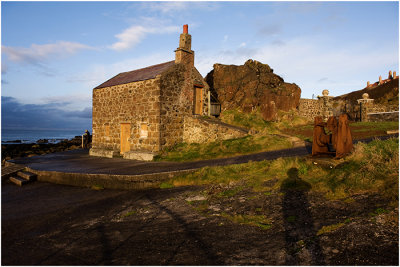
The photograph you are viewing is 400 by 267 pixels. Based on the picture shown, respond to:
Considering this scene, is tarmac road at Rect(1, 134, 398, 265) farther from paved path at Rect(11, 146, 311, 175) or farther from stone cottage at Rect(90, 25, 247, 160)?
stone cottage at Rect(90, 25, 247, 160)

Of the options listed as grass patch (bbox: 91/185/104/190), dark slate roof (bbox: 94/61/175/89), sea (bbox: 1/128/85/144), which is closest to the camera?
grass patch (bbox: 91/185/104/190)

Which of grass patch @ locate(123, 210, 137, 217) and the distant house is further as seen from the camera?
the distant house

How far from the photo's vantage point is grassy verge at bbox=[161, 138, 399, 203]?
5004 mm

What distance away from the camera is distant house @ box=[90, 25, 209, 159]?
13.6 meters

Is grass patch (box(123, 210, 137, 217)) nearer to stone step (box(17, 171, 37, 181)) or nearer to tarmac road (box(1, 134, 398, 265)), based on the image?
tarmac road (box(1, 134, 398, 265))

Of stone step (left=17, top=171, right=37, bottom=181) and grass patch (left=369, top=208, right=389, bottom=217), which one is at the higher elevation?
grass patch (left=369, top=208, right=389, bottom=217)

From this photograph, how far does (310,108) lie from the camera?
68.9 feet

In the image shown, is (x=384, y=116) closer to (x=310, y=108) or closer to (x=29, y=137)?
(x=310, y=108)

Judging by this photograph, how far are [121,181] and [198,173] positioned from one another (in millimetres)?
2879

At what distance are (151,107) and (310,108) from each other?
14405mm

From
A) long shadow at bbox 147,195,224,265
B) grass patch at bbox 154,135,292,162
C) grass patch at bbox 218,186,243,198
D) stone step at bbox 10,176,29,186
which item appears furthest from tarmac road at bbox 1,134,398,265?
grass patch at bbox 154,135,292,162

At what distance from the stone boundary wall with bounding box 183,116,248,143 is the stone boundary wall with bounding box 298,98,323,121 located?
9.05 m

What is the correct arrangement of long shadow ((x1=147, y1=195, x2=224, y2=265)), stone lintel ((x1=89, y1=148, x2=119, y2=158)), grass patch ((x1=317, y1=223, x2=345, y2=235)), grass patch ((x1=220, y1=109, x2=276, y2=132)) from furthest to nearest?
grass patch ((x1=220, y1=109, x2=276, y2=132)) < stone lintel ((x1=89, y1=148, x2=119, y2=158)) < grass patch ((x1=317, y1=223, x2=345, y2=235)) < long shadow ((x1=147, y1=195, x2=224, y2=265))

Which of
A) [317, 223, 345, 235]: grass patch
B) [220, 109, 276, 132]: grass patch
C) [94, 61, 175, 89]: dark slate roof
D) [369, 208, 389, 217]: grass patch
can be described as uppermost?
[94, 61, 175, 89]: dark slate roof
